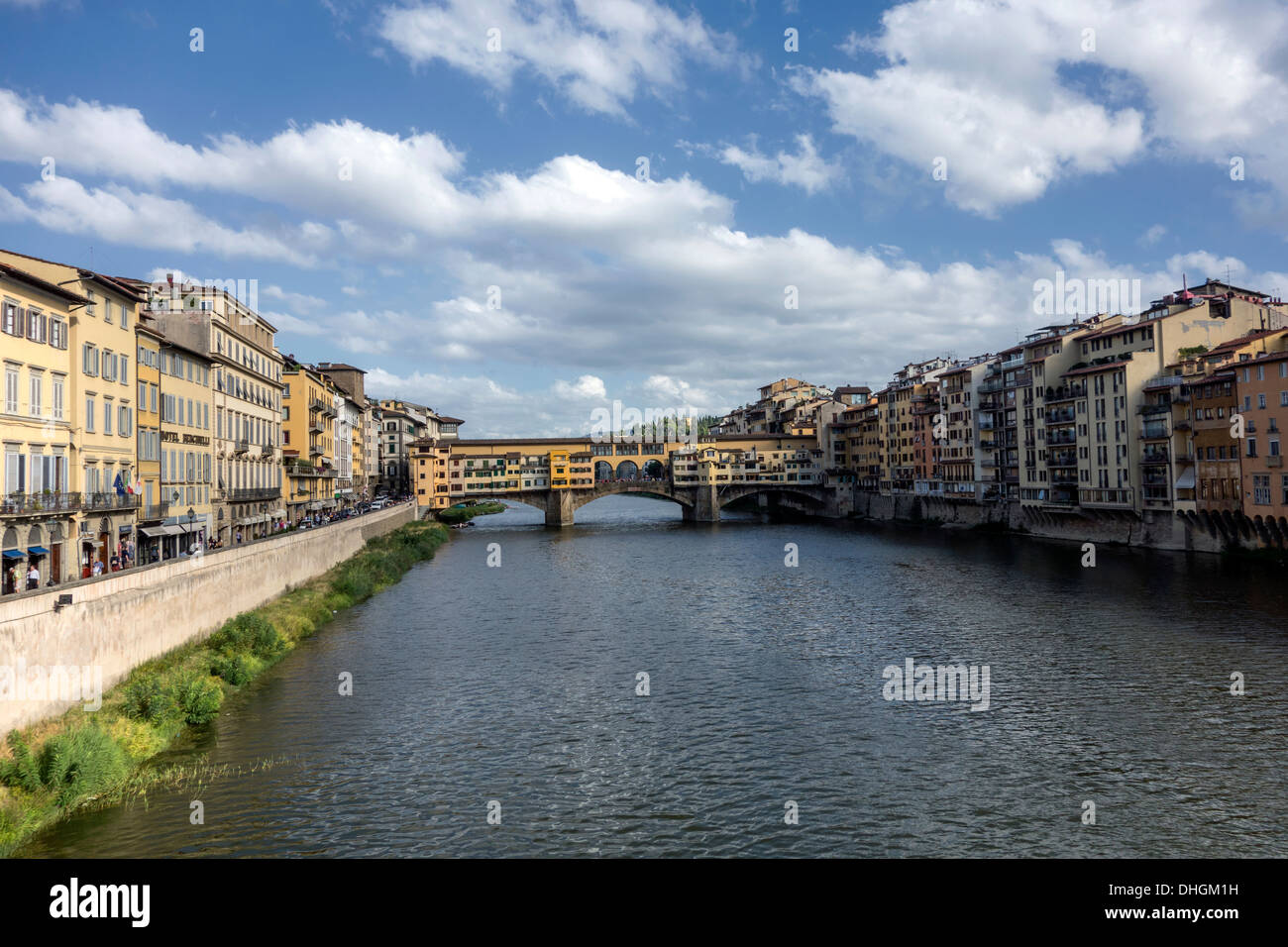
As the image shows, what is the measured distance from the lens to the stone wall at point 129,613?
19266 millimetres

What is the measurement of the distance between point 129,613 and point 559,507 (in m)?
96.7

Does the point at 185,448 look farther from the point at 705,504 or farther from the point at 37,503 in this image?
the point at 705,504

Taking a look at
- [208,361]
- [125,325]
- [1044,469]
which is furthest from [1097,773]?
[1044,469]

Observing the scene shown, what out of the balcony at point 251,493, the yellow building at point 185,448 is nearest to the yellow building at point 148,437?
the yellow building at point 185,448

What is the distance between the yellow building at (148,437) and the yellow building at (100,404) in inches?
41.4

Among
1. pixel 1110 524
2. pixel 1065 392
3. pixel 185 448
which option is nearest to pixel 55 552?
pixel 185 448

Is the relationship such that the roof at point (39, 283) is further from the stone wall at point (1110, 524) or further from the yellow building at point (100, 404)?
the stone wall at point (1110, 524)

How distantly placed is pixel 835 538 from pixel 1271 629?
57.9 m

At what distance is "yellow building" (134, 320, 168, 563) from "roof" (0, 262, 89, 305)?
285 inches

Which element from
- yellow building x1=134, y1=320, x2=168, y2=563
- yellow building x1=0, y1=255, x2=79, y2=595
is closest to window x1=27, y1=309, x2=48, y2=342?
yellow building x1=0, y1=255, x2=79, y2=595

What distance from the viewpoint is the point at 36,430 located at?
106 ft

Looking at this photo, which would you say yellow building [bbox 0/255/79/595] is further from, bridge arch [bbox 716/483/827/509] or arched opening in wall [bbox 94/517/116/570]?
bridge arch [bbox 716/483/827/509]

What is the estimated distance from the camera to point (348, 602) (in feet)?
162

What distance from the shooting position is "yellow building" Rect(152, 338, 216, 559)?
45.7 m
